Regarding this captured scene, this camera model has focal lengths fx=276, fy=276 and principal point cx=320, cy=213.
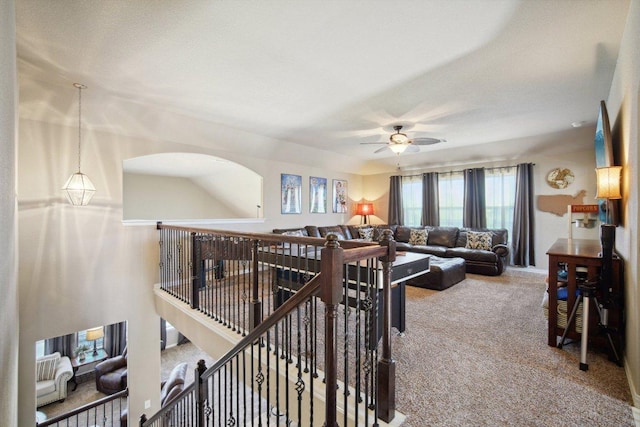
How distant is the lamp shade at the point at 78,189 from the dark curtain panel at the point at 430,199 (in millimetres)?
6845

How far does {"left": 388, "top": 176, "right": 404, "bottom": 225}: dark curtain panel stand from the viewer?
25.7 ft

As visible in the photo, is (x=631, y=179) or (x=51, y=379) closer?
(x=631, y=179)

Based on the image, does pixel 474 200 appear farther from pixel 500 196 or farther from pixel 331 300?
pixel 331 300

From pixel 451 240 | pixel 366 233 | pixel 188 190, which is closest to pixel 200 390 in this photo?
pixel 366 233

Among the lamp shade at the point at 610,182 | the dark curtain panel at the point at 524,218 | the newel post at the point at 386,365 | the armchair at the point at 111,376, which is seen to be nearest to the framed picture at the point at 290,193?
the newel post at the point at 386,365

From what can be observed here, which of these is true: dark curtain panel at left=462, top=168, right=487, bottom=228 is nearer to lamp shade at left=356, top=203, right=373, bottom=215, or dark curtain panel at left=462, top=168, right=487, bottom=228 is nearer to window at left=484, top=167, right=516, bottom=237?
window at left=484, top=167, right=516, bottom=237

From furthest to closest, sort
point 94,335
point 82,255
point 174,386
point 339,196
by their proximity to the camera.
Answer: point 339,196 < point 94,335 < point 174,386 < point 82,255

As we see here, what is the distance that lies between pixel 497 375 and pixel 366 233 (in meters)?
5.23

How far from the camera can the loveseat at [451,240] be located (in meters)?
5.54

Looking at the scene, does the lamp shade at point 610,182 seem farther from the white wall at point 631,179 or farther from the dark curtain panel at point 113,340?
the dark curtain panel at point 113,340

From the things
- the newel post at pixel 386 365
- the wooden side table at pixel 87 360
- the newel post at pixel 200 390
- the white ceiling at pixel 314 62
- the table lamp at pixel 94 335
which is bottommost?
the wooden side table at pixel 87 360

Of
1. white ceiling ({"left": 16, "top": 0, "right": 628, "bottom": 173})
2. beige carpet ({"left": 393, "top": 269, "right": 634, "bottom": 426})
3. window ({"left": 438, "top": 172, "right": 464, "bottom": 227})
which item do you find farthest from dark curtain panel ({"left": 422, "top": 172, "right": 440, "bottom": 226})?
beige carpet ({"left": 393, "top": 269, "right": 634, "bottom": 426})

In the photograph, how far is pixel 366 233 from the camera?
24.0 feet

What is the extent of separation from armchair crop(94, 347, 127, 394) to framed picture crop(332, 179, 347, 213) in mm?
6547
